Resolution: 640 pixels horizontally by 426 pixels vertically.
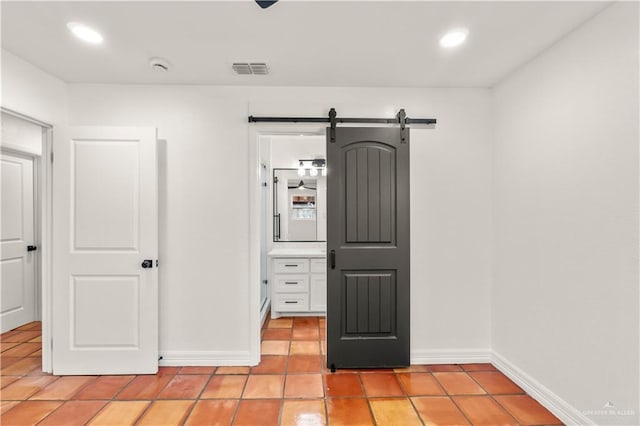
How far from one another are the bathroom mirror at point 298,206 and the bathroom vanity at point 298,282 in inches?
19.7

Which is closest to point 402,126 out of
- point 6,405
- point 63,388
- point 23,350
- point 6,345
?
point 63,388

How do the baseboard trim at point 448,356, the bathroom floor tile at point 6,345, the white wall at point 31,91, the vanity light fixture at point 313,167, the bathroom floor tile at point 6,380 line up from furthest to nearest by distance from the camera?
the vanity light fixture at point 313,167
the bathroom floor tile at point 6,345
the baseboard trim at point 448,356
the bathroom floor tile at point 6,380
the white wall at point 31,91

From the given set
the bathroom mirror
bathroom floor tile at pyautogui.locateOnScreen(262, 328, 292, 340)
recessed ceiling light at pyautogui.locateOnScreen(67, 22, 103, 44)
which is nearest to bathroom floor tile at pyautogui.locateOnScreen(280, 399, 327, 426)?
bathroom floor tile at pyautogui.locateOnScreen(262, 328, 292, 340)

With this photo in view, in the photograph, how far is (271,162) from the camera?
14.6 feet

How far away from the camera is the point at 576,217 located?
1941mm

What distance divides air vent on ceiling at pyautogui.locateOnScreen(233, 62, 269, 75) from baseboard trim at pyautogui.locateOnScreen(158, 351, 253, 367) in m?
2.35

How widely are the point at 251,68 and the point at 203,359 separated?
2448mm

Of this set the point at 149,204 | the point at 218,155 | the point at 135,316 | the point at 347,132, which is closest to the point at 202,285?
the point at 135,316

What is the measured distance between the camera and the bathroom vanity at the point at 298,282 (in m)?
3.96

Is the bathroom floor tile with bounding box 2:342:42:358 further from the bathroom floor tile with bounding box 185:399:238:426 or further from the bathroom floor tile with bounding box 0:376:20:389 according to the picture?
the bathroom floor tile with bounding box 185:399:238:426

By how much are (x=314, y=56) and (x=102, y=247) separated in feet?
7.38

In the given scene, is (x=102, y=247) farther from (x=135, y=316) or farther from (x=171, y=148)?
(x=171, y=148)

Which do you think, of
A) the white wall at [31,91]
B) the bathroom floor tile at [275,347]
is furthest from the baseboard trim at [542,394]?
the white wall at [31,91]

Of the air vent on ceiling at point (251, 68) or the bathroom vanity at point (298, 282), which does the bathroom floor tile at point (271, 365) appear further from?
the air vent on ceiling at point (251, 68)
